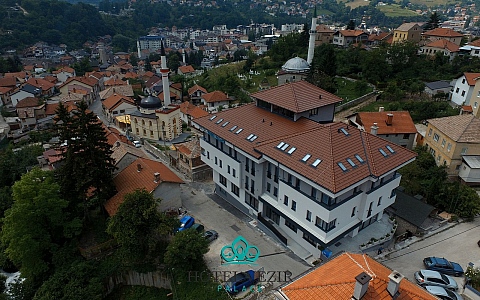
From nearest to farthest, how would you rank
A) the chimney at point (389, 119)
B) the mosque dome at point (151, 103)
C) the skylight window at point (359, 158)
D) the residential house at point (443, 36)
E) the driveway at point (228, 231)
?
the skylight window at point (359, 158)
the driveway at point (228, 231)
the chimney at point (389, 119)
the mosque dome at point (151, 103)
the residential house at point (443, 36)

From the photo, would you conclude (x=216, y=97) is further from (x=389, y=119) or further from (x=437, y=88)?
(x=437, y=88)

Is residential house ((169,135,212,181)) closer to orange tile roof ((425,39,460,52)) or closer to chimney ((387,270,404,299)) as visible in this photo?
chimney ((387,270,404,299))

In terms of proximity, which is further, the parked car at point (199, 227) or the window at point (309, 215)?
the parked car at point (199, 227)

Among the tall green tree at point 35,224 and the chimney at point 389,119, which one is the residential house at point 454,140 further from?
the tall green tree at point 35,224

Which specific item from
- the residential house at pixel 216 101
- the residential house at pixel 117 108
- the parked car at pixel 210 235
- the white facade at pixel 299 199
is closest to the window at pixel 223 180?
the white facade at pixel 299 199

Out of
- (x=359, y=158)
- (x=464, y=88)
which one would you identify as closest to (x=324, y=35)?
(x=464, y=88)

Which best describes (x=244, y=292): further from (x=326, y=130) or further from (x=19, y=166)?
(x=19, y=166)

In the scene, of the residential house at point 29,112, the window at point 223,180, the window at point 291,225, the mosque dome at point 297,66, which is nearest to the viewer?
the window at point 291,225
